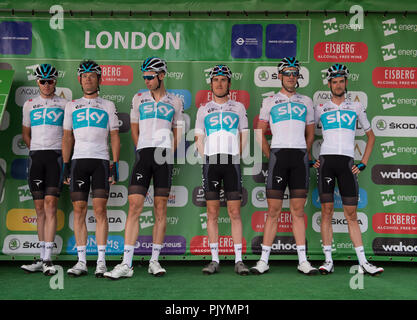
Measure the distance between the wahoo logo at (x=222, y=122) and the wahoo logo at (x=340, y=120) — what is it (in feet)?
3.15

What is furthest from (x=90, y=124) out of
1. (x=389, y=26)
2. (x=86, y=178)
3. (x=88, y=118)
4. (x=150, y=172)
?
(x=389, y=26)

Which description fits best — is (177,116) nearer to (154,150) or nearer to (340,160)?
(154,150)

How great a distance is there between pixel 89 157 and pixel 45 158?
22.0 inches

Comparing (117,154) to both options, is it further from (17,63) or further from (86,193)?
(17,63)

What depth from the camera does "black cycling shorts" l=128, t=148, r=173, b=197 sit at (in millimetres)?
4250

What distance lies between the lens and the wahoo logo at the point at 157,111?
4371 millimetres

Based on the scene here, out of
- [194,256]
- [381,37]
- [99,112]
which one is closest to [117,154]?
[99,112]

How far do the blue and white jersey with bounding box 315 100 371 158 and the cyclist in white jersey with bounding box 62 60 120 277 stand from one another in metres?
2.19

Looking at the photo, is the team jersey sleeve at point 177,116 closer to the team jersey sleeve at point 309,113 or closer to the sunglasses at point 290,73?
the sunglasses at point 290,73

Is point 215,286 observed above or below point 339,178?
below

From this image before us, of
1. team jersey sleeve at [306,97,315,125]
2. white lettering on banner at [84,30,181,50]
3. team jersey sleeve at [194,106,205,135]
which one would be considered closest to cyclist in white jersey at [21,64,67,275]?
white lettering on banner at [84,30,181,50]

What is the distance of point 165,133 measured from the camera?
438 centimetres

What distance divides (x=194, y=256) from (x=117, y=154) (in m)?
1.47

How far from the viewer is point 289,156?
4309mm
